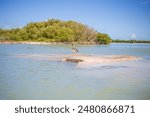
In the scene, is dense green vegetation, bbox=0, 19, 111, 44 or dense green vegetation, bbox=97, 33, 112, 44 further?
dense green vegetation, bbox=97, 33, 112, 44

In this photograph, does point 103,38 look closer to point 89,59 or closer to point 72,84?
point 89,59

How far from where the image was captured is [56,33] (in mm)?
32969

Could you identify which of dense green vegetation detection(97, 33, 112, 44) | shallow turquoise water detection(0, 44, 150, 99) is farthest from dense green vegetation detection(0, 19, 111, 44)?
shallow turquoise water detection(0, 44, 150, 99)

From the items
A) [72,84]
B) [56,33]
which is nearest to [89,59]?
[72,84]

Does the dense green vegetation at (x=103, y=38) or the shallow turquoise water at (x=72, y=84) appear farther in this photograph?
the dense green vegetation at (x=103, y=38)

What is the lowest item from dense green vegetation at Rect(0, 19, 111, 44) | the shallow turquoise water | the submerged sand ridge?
the shallow turquoise water

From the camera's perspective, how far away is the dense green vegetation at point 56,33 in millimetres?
32781

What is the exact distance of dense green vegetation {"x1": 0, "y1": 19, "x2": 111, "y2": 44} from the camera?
32781mm

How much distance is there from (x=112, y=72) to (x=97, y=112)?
11.4 ft

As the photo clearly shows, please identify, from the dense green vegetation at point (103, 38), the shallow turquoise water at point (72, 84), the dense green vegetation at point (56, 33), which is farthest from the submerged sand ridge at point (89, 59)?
the dense green vegetation at point (103, 38)

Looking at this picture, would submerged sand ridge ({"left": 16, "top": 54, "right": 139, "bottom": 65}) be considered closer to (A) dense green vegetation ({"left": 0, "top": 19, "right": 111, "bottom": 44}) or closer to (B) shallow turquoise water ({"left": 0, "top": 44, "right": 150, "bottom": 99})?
(B) shallow turquoise water ({"left": 0, "top": 44, "right": 150, "bottom": 99})

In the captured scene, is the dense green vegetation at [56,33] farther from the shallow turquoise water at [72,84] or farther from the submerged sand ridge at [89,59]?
the shallow turquoise water at [72,84]

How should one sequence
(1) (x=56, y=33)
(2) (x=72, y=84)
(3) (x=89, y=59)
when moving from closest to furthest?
1. (2) (x=72, y=84)
2. (3) (x=89, y=59)
3. (1) (x=56, y=33)

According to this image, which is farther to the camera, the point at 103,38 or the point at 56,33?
the point at 103,38
